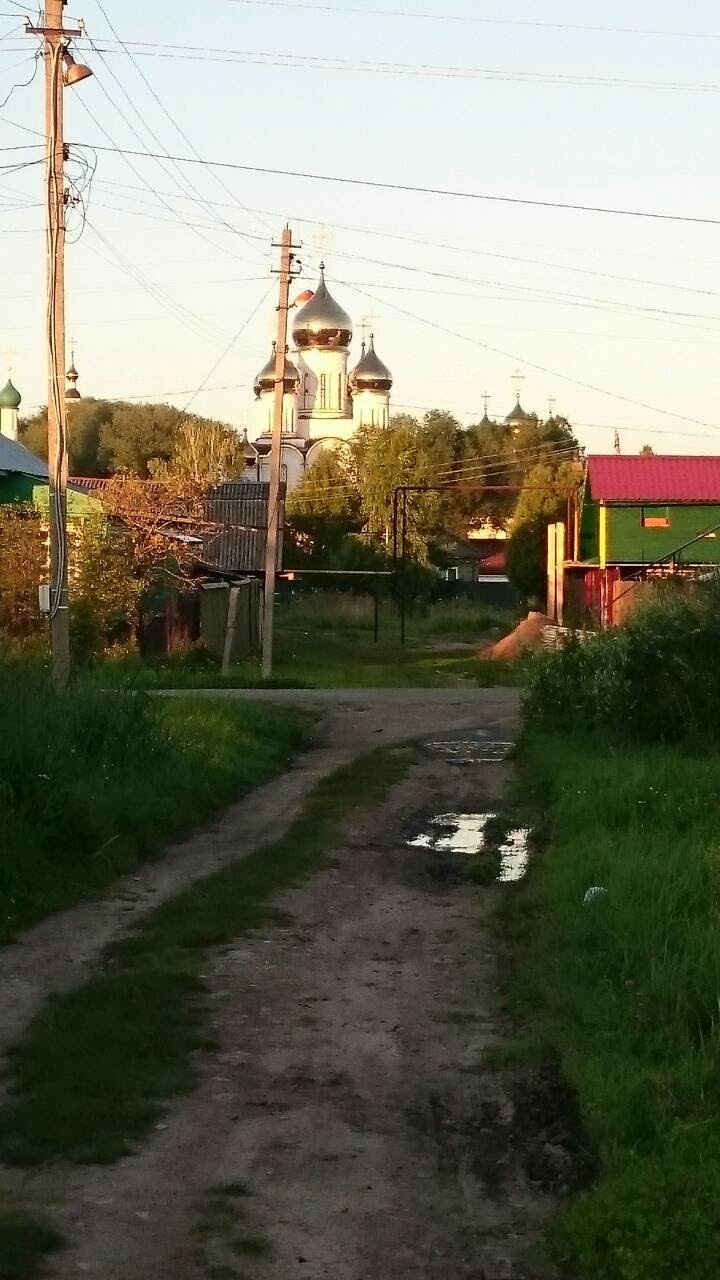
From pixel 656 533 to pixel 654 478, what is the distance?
160 cm

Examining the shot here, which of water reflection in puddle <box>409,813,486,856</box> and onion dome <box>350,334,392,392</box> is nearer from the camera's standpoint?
water reflection in puddle <box>409,813,486,856</box>

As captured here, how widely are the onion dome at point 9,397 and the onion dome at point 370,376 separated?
94.5 ft

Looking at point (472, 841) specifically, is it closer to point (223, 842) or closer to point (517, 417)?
point (223, 842)

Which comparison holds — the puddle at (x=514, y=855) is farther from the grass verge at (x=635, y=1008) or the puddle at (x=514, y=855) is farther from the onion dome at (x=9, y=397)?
the onion dome at (x=9, y=397)

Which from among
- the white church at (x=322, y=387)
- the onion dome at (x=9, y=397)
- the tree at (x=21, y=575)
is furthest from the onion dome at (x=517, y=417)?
the tree at (x=21, y=575)

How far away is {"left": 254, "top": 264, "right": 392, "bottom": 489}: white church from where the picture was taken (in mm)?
81438

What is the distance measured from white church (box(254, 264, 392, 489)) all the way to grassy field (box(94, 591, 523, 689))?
24.5 m

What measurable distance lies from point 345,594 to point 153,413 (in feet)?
99.2

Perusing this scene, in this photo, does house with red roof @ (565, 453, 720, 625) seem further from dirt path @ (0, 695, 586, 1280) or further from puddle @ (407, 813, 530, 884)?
dirt path @ (0, 695, 586, 1280)

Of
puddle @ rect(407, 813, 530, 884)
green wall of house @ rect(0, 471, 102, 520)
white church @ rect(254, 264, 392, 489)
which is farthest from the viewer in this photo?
white church @ rect(254, 264, 392, 489)

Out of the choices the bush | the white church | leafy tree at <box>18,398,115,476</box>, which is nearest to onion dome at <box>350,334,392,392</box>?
the white church

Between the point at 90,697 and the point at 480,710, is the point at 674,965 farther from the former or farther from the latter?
the point at 480,710

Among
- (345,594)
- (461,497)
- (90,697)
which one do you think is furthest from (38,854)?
(461,497)

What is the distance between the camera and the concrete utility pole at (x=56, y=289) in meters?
18.3
